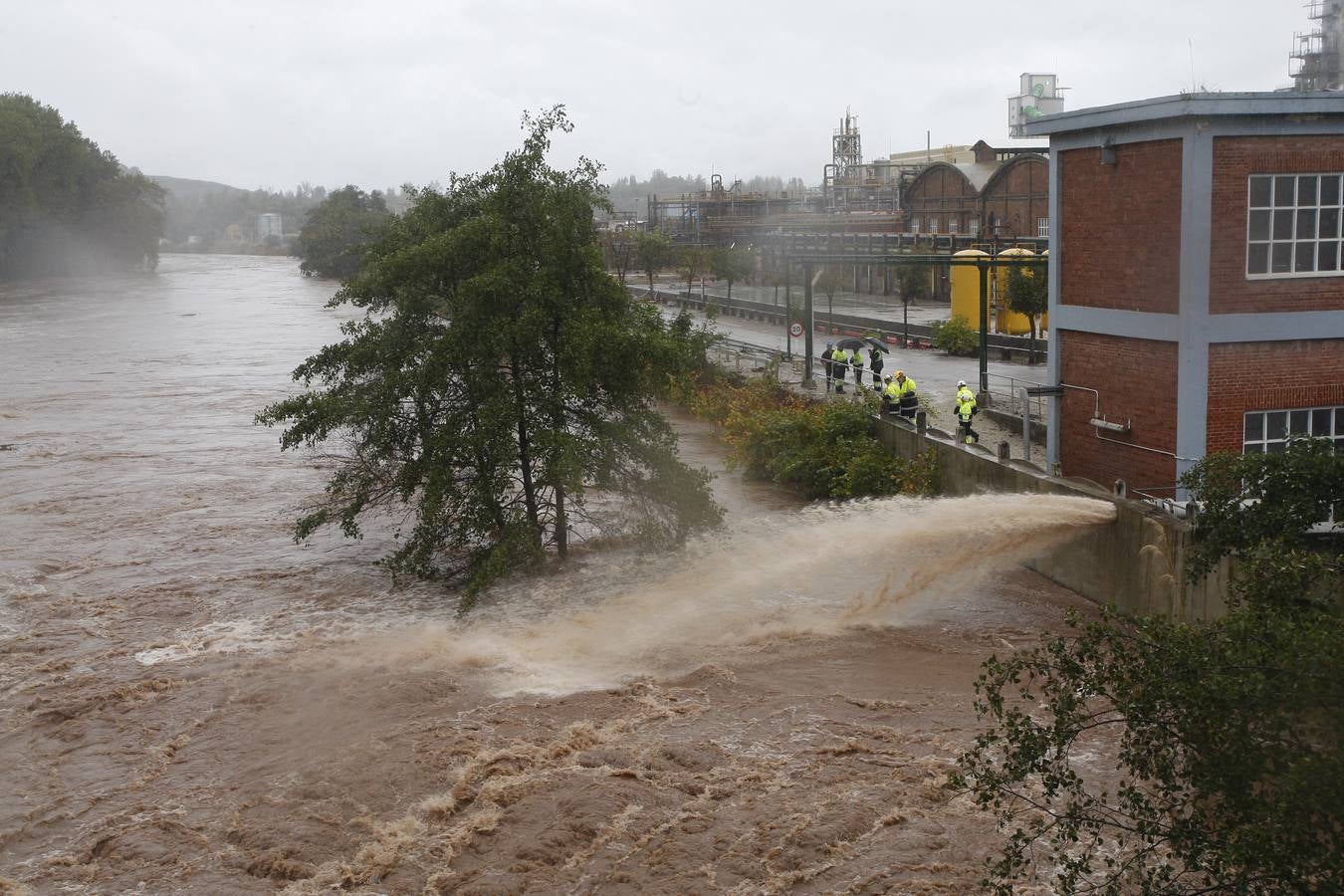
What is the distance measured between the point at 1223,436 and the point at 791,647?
649 centimetres

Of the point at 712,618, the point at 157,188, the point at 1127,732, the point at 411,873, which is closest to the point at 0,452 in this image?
the point at 712,618

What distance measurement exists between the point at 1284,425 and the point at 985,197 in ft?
149

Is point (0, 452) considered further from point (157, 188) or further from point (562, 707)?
point (157, 188)

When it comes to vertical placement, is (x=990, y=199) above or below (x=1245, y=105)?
below

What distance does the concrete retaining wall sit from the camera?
52.1 ft

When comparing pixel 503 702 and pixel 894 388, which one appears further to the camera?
pixel 894 388

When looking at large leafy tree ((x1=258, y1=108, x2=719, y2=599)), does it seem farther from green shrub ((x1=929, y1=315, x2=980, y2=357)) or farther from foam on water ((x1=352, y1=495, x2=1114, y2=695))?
green shrub ((x1=929, y1=315, x2=980, y2=357))

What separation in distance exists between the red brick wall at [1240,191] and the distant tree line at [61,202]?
8662cm

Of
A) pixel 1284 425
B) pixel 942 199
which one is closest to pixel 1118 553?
pixel 1284 425

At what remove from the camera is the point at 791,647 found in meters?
16.9

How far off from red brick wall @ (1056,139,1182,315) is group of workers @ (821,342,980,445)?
3.53 meters

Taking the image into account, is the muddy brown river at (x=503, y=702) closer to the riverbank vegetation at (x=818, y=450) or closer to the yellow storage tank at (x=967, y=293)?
the riverbank vegetation at (x=818, y=450)

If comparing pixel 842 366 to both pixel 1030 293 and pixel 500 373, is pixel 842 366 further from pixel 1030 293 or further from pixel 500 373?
pixel 500 373

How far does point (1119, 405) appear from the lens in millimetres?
18750
